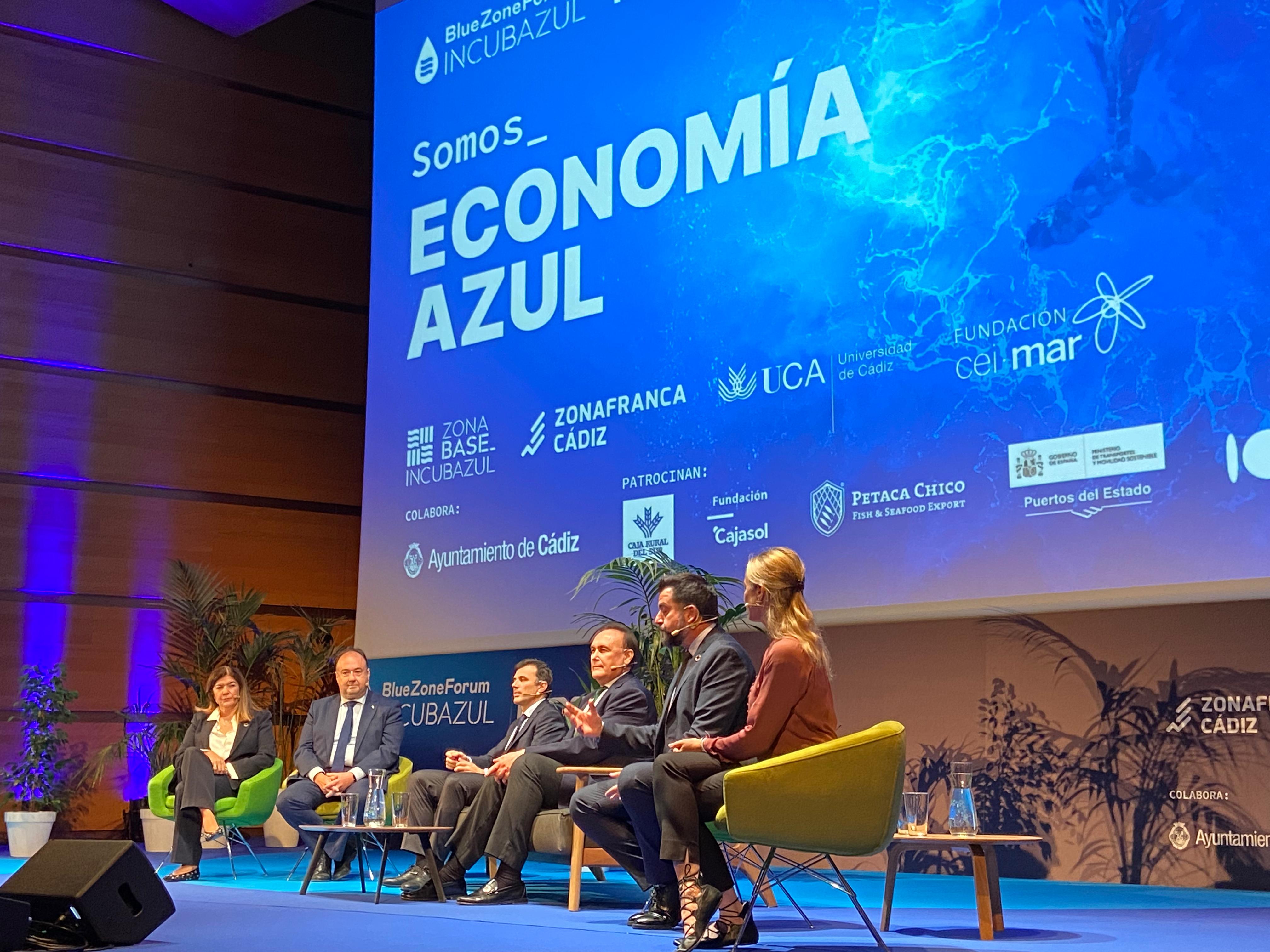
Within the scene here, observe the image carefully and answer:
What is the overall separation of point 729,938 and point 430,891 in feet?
5.91

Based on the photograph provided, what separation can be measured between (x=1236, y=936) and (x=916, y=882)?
6.52 ft

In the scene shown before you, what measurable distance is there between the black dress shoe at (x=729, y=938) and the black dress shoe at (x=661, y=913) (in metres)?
0.46

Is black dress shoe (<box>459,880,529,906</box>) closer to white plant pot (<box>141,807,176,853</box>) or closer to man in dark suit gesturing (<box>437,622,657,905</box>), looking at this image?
man in dark suit gesturing (<box>437,622,657,905</box>)

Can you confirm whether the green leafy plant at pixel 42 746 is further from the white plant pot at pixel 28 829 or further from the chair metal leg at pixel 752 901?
the chair metal leg at pixel 752 901

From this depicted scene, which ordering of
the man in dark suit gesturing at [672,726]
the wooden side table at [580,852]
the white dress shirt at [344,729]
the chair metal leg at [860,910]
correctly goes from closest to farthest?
the chair metal leg at [860,910] < the man in dark suit gesturing at [672,726] < the wooden side table at [580,852] < the white dress shirt at [344,729]

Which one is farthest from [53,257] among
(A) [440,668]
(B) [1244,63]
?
(B) [1244,63]

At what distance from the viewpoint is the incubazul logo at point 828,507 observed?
606 centimetres

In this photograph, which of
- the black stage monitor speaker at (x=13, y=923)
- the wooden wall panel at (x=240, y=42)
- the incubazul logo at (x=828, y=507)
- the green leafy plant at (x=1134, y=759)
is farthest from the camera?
the wooden wall panel at (x=240, y=42)

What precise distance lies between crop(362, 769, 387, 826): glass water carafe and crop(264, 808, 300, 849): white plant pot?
351 cm

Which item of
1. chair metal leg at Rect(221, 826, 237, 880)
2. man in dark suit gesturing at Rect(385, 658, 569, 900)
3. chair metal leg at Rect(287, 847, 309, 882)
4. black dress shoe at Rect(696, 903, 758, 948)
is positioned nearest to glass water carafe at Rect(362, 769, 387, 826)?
man in dark suit gesturing at Rect(385, 658, 569, 900)

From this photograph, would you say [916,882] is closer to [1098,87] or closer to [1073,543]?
[1073,543]

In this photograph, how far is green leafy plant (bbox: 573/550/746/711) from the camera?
5.96 m

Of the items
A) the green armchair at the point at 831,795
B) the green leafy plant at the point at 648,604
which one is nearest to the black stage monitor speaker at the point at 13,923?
the green armchair at the point at 831,795

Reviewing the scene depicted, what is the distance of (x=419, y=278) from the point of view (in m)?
8.16
